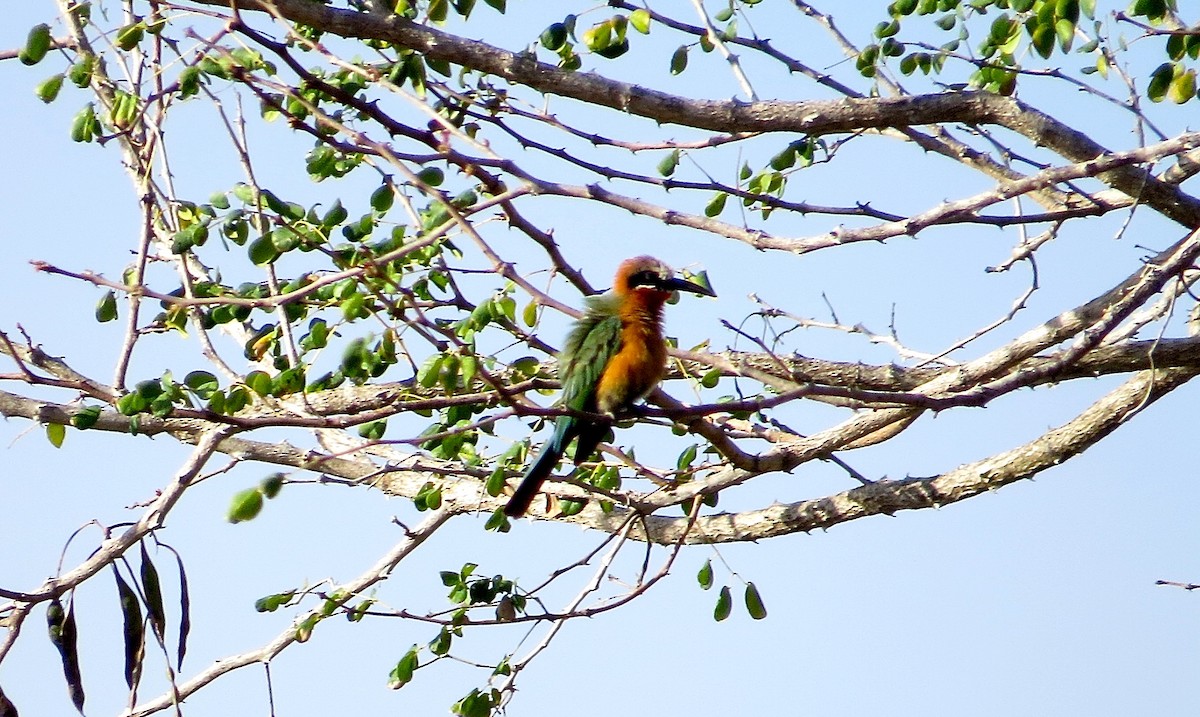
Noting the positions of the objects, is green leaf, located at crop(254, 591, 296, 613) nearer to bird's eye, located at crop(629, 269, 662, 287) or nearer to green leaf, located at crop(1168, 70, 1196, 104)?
bird's eye, located at crop(629, 269, 662, 287)

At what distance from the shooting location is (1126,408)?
384 cm

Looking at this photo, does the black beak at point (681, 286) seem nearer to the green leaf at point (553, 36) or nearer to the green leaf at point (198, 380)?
the green leaf at point (553, 36)

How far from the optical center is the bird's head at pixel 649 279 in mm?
4223

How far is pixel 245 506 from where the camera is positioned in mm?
2807

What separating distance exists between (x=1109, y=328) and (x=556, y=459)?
1658 mm

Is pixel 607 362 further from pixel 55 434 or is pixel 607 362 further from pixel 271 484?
pixel 55 434

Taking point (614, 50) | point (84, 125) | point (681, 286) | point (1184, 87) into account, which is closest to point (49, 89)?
point (84, 125)

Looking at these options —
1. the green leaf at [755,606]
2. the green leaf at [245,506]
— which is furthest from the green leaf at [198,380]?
the green leaf at [755,606]

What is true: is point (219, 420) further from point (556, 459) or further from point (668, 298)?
point (668, 298)

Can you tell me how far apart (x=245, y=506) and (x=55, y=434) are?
5.18 ft

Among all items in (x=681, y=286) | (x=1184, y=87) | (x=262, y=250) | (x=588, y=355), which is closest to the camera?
(x=262, y=250)

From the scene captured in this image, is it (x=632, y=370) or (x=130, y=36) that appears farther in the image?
(x=632, y=370)

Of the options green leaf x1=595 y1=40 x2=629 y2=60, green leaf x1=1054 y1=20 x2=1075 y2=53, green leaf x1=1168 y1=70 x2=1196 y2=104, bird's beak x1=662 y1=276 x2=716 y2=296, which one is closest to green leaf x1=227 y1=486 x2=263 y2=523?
green leaf x1=595 y1=40 x2=629 y2=60

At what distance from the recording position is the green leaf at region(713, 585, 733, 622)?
4.13 meters
